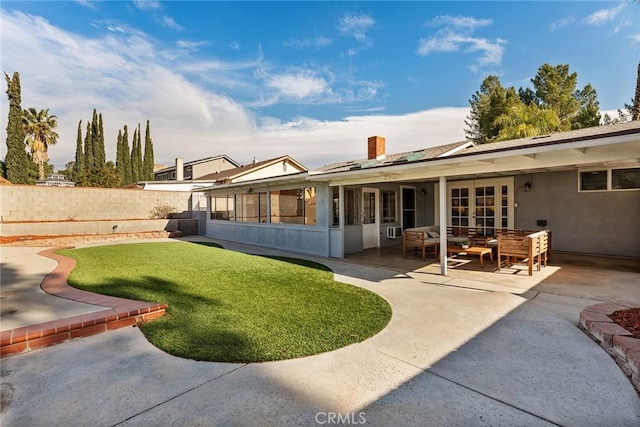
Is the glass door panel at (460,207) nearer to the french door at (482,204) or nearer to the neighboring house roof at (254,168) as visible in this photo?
the french door at (482,204)

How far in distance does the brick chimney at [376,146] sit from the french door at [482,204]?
143 inches

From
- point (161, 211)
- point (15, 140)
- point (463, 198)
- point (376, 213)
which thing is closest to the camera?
point (463, 198)

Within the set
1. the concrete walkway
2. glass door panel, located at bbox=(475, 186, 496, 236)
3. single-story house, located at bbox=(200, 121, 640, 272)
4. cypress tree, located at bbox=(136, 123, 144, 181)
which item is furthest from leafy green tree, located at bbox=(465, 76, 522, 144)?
cypress tree, located at bbox=(136, 123, 144, 181)

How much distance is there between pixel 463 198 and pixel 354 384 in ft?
32.9

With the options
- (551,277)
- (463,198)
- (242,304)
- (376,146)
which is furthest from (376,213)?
(242,304)

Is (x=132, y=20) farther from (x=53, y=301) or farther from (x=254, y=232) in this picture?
(x=53, y=301)

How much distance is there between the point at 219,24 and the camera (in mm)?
12188

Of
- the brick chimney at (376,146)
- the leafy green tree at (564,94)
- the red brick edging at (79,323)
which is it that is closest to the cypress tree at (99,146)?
the brick chimney at (376,146)

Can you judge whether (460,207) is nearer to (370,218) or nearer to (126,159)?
(370,218)

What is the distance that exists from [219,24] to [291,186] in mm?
7207

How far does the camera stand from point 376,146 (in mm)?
13805

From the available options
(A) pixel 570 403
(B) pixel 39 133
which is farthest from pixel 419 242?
(B) pixel 39 133

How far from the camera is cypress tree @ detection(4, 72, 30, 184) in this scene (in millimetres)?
23922

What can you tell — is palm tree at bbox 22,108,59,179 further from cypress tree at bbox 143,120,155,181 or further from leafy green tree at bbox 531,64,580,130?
leafy green tree at bbox 531,64,580,130
